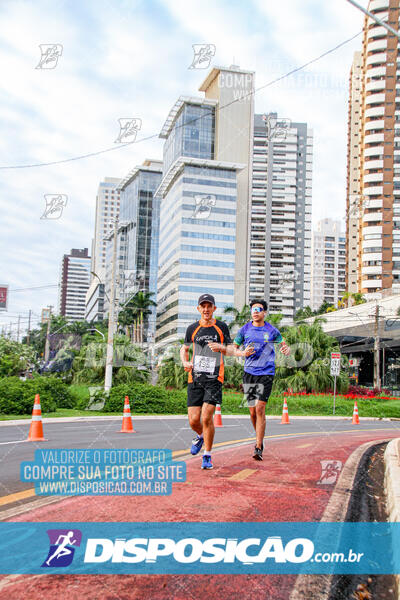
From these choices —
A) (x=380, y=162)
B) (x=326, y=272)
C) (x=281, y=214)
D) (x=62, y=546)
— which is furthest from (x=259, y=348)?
(x=326, y=272)

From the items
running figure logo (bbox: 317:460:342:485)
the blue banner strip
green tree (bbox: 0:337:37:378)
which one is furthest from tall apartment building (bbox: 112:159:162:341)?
the blue banner strip

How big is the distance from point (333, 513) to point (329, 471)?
229 centimetres

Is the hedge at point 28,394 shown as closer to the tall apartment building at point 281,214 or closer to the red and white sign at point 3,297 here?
the red and white sign at point 3,297

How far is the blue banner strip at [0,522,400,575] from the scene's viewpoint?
3086 millimetres

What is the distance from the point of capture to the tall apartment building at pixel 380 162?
100562mm

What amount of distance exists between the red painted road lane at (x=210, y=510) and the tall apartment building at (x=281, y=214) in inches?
5531

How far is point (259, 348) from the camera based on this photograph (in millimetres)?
6867

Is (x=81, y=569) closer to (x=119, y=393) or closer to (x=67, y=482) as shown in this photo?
(x=67, y=482)

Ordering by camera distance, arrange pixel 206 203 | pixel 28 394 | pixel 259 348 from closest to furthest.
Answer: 1. pixel 259 348
2. pixel 28 394
3. pixel 206 203

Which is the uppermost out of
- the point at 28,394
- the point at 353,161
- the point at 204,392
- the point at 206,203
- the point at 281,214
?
the point at 353,161

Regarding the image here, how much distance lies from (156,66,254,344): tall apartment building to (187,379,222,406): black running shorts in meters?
101

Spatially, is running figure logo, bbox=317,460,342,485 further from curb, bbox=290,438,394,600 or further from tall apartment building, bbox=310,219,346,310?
tall apartment building, bbox=310,219,346,310

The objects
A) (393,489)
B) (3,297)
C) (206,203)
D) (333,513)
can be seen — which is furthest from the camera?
(206,203)

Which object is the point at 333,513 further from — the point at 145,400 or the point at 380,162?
the point at 380,162
